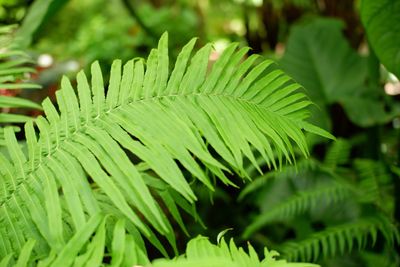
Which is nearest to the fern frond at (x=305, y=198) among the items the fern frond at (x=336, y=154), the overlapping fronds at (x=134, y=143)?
the fern frond at (x=336, y=154)

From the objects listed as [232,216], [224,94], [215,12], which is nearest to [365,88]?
[232,216]

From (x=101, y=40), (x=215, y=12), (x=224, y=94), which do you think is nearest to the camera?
(x=224, y=94)

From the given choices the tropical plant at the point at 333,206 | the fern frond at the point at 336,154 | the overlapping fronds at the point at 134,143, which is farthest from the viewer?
the fern frond at the point at 336,154

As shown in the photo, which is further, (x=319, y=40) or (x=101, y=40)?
(x=101, y=40)

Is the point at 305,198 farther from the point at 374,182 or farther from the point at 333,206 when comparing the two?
the point at 333,206

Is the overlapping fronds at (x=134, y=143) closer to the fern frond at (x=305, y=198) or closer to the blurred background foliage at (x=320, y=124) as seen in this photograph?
the blurred background foliage at (x=320, y=124)

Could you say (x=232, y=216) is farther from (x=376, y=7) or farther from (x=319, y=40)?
(x=376, y=7)
